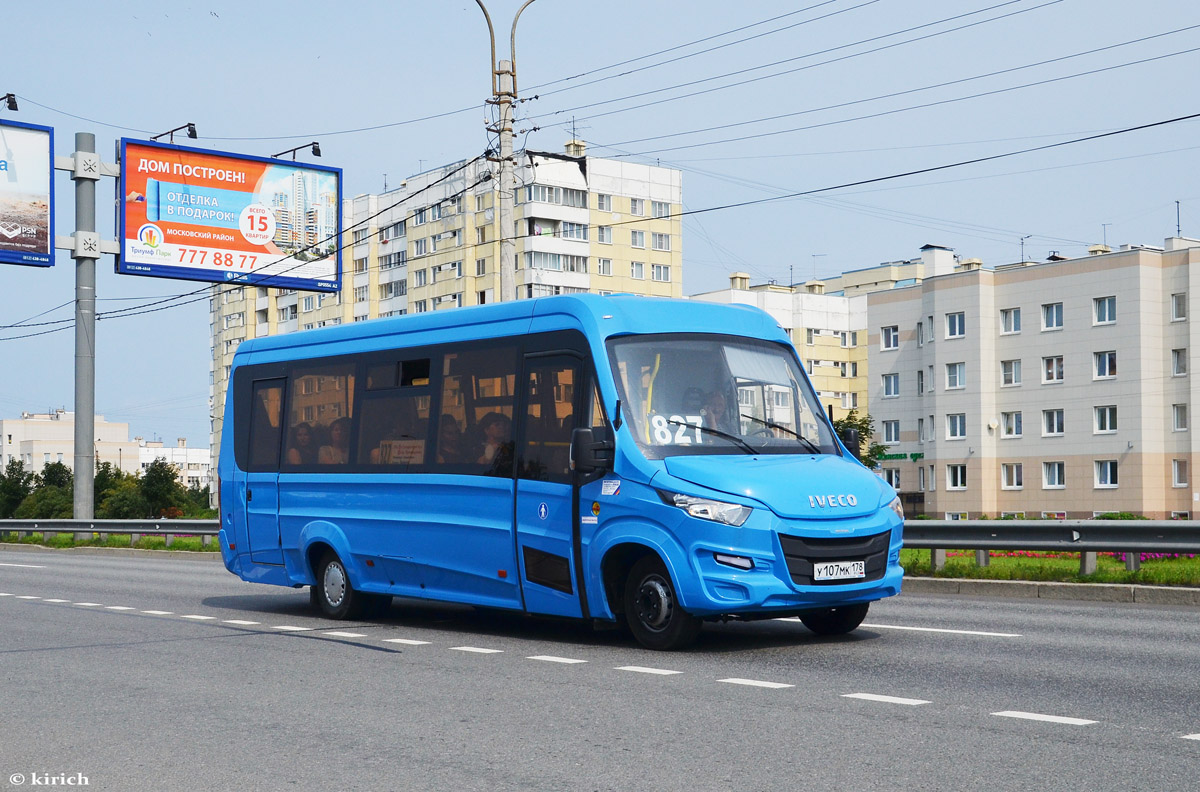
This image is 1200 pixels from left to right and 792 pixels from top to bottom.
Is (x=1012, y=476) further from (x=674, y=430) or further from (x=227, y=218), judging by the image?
(x=674, y=430)

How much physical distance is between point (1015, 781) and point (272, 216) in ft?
128

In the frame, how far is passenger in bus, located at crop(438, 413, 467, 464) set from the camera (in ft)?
41.2

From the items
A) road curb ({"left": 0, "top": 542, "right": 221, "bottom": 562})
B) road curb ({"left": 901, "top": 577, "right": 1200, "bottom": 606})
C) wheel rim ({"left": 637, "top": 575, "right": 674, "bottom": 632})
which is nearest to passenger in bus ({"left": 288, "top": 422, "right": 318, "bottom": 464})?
wheel rim ({"left": 637, "top": 575, "right": 674, "bottom": 632})

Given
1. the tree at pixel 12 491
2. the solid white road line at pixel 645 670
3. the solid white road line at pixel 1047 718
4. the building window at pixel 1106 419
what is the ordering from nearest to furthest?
the solid white road line at pixel 1047 718
the solid white road line at pixel 645 670
the building window at pixel 1106 419
the tree at pixel 12 491

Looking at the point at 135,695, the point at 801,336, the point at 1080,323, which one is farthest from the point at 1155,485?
the point at 135,695

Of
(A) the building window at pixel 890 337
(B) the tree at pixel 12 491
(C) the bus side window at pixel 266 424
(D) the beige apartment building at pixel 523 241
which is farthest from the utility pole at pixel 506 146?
(B) the tree at pixel 12 491

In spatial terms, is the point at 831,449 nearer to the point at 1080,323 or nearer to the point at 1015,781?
the point at 1015,781

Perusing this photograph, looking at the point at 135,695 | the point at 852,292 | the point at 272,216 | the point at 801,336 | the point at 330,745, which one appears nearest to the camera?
the point at 330,745

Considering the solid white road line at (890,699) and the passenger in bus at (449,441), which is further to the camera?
the passenger in bus at (449,441)

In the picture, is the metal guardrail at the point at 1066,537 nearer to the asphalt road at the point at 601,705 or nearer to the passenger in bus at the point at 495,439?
the asphalt road at the point at 601,705

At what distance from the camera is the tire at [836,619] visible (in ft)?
37.5

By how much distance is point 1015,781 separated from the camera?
6066mm

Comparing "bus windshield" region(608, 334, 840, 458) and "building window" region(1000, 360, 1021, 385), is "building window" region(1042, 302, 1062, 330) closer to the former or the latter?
"building window" region(1000, 360, 1021, 385)

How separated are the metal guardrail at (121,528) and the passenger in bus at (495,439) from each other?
18.4 meters
